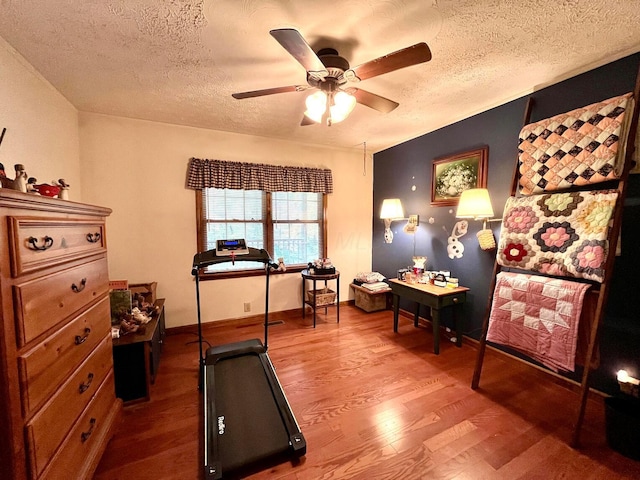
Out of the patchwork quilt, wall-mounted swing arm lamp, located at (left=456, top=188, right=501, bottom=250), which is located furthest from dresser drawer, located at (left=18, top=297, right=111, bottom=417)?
the patchwork quilt

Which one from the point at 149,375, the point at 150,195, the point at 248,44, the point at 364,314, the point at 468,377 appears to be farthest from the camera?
the point at 364,314

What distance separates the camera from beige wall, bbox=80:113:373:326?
2854 mm

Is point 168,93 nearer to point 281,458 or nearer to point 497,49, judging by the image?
point 497,49

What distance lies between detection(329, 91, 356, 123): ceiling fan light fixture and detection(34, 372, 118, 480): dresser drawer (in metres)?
2.26

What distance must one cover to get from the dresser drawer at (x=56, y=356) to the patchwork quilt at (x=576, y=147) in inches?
124

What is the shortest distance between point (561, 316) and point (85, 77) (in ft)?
13.1

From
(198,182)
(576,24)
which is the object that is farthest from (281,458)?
(576,24)

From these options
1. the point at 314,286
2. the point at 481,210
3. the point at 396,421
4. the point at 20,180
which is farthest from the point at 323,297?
the point at 20,180

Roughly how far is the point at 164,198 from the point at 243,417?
102 inches

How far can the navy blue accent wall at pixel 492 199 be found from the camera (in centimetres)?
181

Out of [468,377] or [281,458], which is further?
[468,377]

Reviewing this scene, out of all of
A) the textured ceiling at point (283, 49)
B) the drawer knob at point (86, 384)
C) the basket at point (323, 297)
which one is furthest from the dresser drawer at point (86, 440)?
the basket at point (323, 297)

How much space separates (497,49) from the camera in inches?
69.0

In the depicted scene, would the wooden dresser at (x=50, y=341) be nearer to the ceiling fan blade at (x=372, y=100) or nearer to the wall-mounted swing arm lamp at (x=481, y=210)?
the ceiling fan blade at (x=372, y=100)
